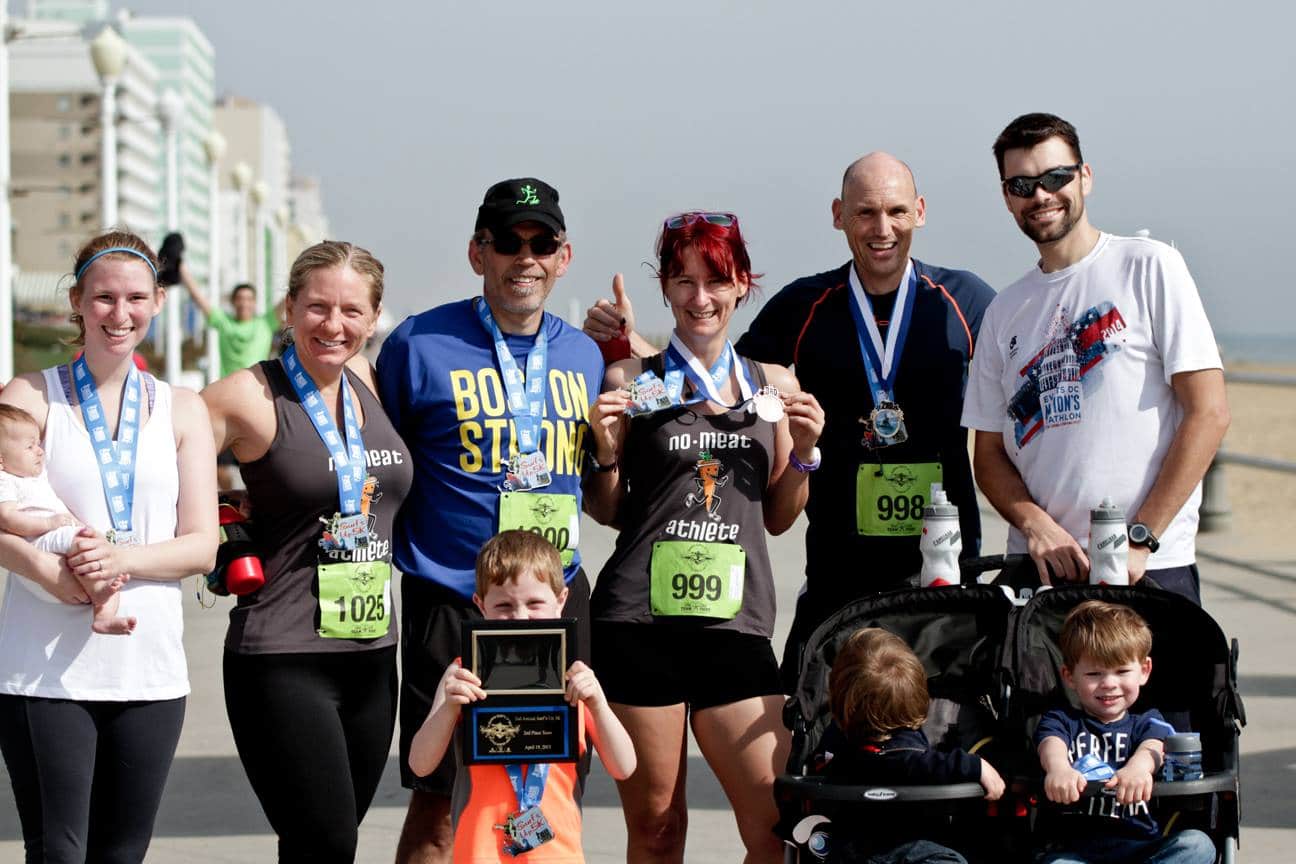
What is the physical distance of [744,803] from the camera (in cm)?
423

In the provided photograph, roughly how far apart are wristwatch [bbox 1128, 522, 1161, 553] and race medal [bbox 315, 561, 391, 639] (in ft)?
6.31

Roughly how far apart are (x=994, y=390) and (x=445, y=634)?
1.70 m

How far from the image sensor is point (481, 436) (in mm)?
4219

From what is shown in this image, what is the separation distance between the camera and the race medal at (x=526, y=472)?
4195 mm

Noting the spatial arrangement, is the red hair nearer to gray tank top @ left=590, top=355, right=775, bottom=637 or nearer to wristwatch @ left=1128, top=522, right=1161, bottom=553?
gray tank top @ left=590, top=355, right=775, bottom=637

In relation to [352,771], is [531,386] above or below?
above

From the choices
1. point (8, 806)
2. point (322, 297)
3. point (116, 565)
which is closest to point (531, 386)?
point (322, 297)

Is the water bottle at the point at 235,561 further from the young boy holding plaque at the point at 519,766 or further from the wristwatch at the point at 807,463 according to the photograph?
the wristwatch at the point at 807,463

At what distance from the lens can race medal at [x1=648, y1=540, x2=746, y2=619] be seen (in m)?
4.20

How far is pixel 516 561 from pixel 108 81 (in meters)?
19.9

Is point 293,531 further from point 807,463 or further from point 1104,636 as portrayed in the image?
Result: point 1104,636

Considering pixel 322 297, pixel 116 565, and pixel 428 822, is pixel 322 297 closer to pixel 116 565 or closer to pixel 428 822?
pixel 116 565

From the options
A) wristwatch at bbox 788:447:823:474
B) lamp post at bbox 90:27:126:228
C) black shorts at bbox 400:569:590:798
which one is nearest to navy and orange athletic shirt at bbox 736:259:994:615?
wristwatch at bbox 788:447:823:474

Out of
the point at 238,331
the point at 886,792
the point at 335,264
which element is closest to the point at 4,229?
the point at 238,331
